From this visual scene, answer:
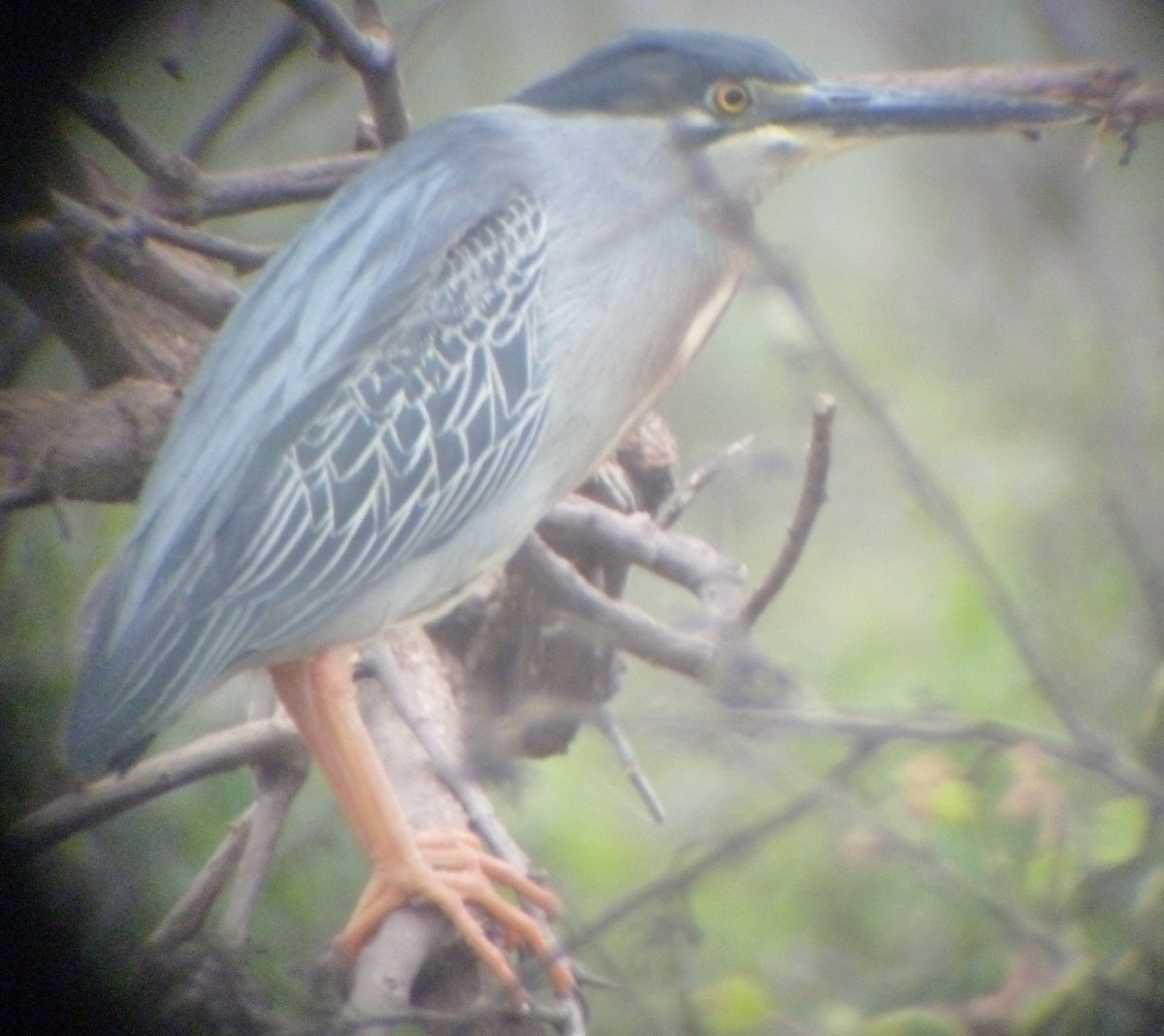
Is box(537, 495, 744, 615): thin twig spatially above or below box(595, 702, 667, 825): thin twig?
above

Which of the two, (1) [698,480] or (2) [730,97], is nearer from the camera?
(2) [730,97]

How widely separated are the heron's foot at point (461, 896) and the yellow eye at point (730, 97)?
488mm

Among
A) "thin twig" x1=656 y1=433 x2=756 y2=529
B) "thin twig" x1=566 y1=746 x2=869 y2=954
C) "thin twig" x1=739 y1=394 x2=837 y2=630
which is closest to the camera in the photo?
"thin twig" x1=566 y1=746 x2=869 y2=954

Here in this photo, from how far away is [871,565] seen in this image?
1284mm

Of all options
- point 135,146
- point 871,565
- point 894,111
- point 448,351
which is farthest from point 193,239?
point 871,565

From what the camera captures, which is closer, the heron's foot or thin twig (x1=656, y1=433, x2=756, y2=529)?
the heron's foot

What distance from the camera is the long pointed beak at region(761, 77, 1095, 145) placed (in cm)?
102

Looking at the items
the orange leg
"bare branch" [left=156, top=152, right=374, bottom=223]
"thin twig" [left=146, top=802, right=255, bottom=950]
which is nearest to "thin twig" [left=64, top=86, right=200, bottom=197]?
"bare branch" [left=156, top=152, right=374, bottom=223]

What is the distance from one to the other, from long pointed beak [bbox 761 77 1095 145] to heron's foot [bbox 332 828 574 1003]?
498 millimetres

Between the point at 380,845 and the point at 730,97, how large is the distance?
0.51 metres

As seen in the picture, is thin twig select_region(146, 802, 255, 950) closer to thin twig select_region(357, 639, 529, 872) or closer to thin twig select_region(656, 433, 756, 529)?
thin twig select_region(357, 639, 529, 872)

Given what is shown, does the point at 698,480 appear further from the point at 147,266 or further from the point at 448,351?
the point at 147,266

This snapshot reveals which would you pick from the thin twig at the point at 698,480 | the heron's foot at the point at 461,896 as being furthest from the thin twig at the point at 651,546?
the heron's foot at the point at 461,896

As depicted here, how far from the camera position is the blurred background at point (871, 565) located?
1.00 meters
